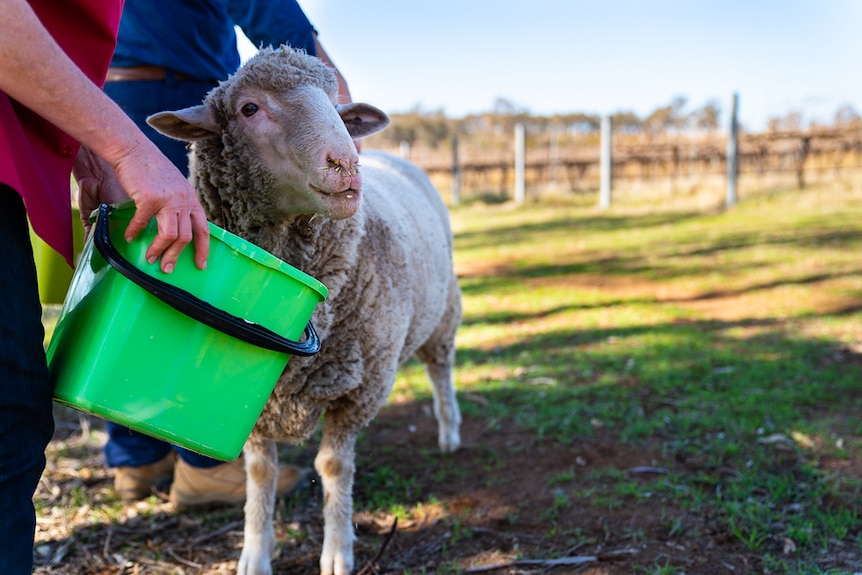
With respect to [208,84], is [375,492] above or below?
below

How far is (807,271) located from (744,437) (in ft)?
15.7

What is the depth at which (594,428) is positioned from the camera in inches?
144

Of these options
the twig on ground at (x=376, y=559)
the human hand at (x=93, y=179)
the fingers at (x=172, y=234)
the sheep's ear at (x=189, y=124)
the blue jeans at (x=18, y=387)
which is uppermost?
the sheep's ear at (x=189, y=124)

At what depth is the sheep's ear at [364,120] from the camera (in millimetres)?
2307

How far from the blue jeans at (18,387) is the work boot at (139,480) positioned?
1896 mm

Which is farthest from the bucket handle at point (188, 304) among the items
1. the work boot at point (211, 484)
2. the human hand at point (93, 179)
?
the work boot at point (211, 484)

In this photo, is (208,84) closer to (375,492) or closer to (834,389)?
(375,492)

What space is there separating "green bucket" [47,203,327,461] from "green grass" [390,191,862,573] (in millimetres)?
1606

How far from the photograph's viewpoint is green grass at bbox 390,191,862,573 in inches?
114

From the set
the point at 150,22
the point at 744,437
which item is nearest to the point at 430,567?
the point at 744,437

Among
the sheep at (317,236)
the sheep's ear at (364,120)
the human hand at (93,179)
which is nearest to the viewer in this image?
the human hand at (93,179)

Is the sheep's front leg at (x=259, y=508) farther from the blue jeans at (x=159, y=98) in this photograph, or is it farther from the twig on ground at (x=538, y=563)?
the twig on ground at (x=538, y=563)

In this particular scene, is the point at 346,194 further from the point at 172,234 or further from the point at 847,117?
the point at 847,117

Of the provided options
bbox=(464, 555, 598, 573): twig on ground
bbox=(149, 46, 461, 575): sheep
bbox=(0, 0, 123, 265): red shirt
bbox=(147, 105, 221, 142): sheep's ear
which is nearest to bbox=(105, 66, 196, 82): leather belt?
bbox=(149, 46, 461, 575): sheep
